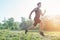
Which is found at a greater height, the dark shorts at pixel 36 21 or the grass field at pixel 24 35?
the dark shorts at pixel 36 21

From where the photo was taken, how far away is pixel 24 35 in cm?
234

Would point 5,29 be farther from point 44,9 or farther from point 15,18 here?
point 44,9

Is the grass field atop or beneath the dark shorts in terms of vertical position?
beneath

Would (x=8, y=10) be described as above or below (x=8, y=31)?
above

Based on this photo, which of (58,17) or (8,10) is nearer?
(58,17)

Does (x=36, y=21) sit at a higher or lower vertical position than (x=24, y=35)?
higher

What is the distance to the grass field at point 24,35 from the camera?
2301 mm

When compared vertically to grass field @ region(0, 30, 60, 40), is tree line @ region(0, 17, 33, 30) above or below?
above

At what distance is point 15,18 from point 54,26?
19.6 inches

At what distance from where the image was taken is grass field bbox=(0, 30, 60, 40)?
7.55 feet

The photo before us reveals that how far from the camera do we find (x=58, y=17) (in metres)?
2.30

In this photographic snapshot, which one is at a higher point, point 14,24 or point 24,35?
point 14,24

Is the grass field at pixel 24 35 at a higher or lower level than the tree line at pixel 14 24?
lower

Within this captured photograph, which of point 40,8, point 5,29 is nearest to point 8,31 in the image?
point 5,29
